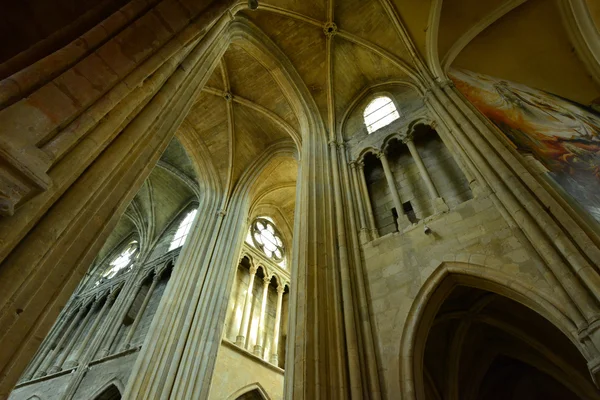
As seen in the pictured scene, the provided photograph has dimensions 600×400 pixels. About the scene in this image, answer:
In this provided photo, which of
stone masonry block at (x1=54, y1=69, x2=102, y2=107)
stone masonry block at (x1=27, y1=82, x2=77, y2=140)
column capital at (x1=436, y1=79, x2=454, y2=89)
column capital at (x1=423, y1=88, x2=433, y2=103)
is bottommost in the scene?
stone masonry block at (x1=27, y1=82, x2=77, y2=140)

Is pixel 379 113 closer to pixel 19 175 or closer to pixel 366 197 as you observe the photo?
pixel 366 197

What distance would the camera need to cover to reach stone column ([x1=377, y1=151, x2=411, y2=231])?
6.43 m

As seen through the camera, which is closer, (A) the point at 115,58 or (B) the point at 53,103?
(B) the point at 53,103

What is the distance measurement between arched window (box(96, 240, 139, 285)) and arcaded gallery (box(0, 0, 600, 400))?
1.04 metres

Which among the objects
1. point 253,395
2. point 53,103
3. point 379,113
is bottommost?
point 53,103

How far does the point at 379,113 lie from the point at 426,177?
372 centimetres

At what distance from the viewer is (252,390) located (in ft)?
30.5

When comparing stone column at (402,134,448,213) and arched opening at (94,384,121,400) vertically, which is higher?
stone column at (402,134,448,213)

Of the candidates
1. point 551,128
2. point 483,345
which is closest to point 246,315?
point 483,345

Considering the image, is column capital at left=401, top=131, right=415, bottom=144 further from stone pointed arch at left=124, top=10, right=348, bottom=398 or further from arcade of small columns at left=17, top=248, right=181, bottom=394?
arcade of small columns at left=17, top=248, right=181, bottom=394

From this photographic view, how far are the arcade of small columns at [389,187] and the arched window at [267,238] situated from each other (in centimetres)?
663

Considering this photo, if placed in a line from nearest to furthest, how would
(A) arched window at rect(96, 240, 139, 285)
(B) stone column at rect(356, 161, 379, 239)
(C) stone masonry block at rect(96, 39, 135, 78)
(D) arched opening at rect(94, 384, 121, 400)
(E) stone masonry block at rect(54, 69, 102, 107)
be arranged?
(E) stone masonry block at rect(54, 69, 102, 107) → (C) stone masonry block at rect(96, 39, 135, 78) → (B) stone column at rect(356, 161, 379, 239) → (D) arched opening at rect(94, 384, 121, 400) → (A) arched window at rect(96, 240, 139, 285)

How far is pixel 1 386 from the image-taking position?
2145 mm

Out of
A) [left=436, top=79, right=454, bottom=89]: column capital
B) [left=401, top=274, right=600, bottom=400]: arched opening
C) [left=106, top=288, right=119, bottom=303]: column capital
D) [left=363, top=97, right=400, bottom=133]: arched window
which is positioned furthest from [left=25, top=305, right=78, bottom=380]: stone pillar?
[left=436, top=79, right=454, bottom=89]: column capital
